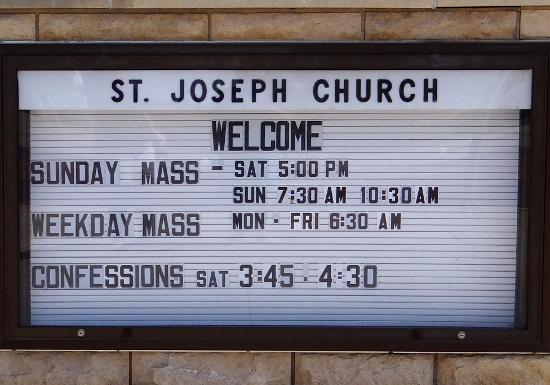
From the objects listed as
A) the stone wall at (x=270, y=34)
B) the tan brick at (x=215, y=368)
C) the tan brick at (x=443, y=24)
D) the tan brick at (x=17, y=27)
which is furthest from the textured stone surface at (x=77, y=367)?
the tan brick at (x=443, y=24)

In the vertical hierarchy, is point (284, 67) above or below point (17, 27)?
below

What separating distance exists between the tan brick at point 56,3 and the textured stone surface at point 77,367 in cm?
184

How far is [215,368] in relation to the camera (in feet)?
11.2

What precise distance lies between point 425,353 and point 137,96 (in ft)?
6.71

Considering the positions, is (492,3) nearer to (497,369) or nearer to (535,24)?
(535,24)

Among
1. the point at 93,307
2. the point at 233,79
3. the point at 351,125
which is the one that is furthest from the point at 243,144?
the point at 93,307

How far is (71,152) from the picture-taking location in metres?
3.38

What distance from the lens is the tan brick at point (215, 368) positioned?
340cm

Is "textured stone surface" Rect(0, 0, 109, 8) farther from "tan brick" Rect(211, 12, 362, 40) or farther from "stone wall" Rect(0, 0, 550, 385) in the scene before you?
"tan brick" Rect(211, 12, 362, 40)

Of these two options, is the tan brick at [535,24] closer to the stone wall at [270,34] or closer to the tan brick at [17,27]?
the stone wall at [270,34]

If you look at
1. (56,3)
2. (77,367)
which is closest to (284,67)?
(56,3)

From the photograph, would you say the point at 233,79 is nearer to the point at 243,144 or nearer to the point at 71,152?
the point at 243,144

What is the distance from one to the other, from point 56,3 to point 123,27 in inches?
14.0

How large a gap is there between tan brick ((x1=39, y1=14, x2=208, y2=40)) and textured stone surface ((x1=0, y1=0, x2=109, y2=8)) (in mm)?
52
